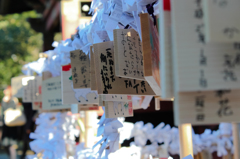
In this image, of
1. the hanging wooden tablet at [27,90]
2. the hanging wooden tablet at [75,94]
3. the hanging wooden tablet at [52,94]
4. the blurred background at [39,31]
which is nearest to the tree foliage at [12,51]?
the blurred background at [39,31]

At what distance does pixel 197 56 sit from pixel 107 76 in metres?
0.40

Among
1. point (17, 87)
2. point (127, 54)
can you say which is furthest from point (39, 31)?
point (127, 54)

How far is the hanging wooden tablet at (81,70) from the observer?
3.44ft

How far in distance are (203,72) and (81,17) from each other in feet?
7.91

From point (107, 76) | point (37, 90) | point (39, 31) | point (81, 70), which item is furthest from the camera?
point (39, 31)

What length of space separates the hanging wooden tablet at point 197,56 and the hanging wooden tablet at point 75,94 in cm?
69

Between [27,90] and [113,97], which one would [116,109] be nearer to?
[113,97]

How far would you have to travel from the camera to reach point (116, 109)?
93 centimetres

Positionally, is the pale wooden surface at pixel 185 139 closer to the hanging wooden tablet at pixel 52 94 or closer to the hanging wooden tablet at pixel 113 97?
the hanging wooden tablet at pixel 113 97

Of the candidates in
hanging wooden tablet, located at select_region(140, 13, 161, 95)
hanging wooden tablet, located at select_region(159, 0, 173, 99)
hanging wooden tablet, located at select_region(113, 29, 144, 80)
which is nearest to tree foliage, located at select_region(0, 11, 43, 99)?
hanging wooden tablet, located at select_region(113, 29, 144, 80)

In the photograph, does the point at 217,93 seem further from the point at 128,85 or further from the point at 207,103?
the point at 128,85

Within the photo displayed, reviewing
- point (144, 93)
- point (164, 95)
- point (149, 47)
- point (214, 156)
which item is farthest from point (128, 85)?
point (214, 156)

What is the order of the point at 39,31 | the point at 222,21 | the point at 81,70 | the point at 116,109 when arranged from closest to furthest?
the point at 222,21, the point at 116,109, the point at 81,70, the point at 39,31

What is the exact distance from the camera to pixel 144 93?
2.92ft
